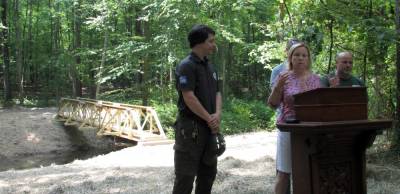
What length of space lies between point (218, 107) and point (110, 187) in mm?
2688

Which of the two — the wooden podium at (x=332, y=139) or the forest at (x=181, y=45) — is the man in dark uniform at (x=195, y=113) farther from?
the forest at (x=181, y=45)

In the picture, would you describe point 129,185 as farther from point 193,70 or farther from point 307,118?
point 307,118

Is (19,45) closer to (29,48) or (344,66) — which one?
(29,48)

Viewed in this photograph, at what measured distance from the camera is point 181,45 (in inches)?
622

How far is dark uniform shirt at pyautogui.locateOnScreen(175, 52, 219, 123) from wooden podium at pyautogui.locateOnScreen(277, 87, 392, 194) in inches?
30.7

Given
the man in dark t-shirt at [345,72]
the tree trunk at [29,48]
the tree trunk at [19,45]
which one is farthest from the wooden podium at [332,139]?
the tree trunk at [29,48]

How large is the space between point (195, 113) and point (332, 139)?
956 millimetres

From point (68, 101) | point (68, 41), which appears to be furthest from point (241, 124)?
point (68, 41)

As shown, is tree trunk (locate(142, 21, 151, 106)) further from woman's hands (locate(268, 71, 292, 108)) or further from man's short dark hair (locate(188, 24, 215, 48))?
woman's hands (locate(268, 71, 292, 108))

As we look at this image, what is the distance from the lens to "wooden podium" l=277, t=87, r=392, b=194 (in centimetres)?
246

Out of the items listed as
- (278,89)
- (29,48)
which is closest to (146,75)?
(29,48)

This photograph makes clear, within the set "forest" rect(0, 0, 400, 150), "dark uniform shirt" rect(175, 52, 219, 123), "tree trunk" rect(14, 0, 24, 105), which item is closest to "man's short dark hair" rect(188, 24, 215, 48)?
"dark uniform shirt" rect(175, 52, 219, 123)

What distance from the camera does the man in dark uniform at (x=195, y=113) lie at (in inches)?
123

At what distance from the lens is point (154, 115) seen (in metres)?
13.1
